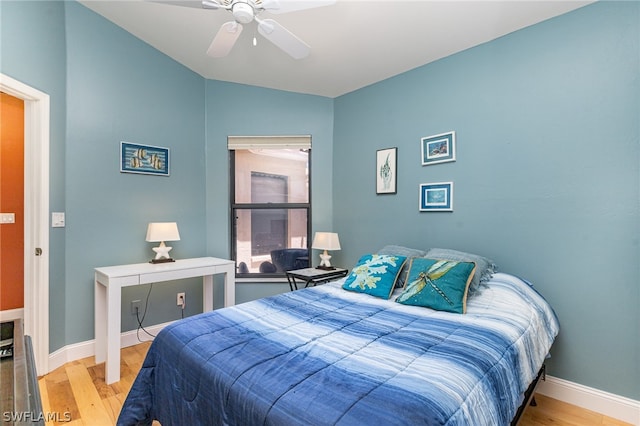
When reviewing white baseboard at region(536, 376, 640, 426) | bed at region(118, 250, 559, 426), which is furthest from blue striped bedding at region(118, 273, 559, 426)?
white baseboard at region(536, 376, 640, 426)

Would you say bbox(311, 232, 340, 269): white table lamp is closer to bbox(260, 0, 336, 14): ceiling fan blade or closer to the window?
the window

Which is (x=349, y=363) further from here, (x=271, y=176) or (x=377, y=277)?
(x=271, y=176)

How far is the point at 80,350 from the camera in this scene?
2570 mm

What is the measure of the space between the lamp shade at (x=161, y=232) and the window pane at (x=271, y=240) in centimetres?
85

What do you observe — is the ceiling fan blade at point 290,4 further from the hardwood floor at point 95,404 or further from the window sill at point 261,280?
the window sill at point 261,280

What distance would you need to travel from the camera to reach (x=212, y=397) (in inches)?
47.9

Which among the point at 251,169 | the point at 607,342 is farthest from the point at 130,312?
the point at 607,342

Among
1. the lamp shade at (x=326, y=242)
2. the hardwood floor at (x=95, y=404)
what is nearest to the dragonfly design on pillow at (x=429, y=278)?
the hardwood floor at (x=95, y=404)

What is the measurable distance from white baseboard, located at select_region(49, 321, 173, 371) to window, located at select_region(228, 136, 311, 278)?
114 centimetres

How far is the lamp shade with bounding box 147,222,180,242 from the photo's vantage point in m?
2.85

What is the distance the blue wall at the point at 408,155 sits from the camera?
1.95 m

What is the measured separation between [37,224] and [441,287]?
9.44 feet

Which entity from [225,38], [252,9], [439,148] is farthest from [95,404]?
[439,148]

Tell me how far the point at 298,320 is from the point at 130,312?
81.4 inches
